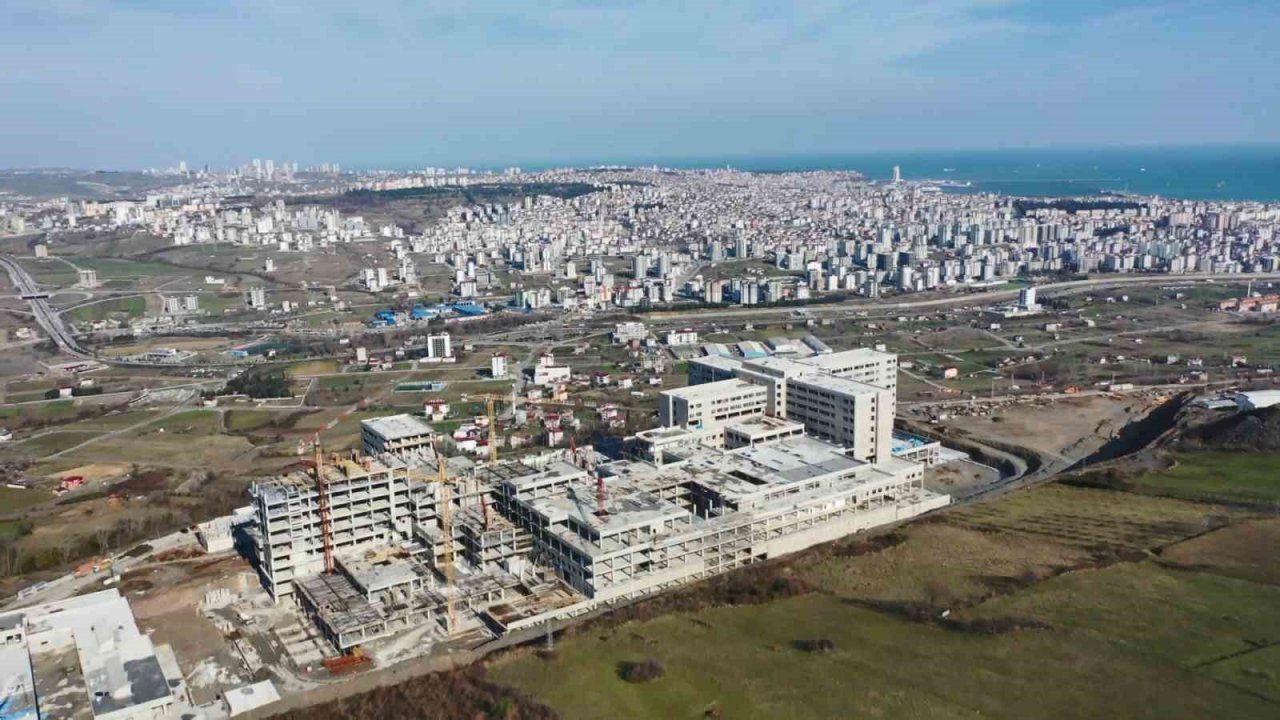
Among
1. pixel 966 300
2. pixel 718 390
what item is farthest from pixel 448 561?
pixel 966 300

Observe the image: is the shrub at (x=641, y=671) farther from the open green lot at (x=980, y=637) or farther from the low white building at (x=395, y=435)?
the low white building at (x=395, y=435)

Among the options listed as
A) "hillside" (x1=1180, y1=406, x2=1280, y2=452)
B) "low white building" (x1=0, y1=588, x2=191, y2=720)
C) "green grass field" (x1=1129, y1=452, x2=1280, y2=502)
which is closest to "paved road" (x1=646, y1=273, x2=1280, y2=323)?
"hillside" (x1=1180, y1=406, x2=1280, y2=452)

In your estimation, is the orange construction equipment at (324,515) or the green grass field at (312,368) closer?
the orange construction equipment at (324,515)

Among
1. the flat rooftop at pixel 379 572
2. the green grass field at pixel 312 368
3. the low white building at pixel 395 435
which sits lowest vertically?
the green grass field at pixel 312 368

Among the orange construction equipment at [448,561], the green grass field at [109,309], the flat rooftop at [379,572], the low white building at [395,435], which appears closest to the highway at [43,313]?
the green grass field at [109,309]

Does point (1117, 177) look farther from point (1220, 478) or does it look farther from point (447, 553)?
point (447, 553)

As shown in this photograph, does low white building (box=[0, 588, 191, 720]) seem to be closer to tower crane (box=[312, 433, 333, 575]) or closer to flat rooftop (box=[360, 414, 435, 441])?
tower crane (box=[312, 433, 333, 575])
